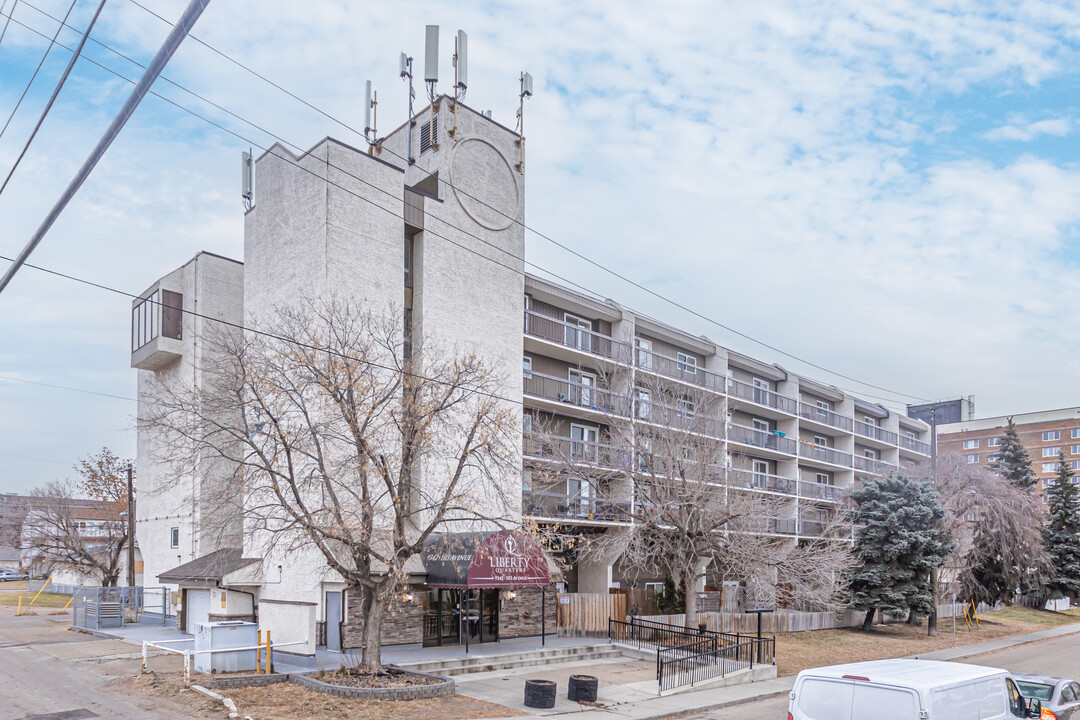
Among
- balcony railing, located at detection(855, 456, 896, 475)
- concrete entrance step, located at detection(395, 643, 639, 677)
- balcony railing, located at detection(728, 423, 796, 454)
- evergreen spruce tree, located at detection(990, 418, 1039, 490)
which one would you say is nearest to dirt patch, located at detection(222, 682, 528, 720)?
concrete entrance step, located at detection(395, 643, 639, 677)

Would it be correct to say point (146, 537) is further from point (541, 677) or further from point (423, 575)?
point (541, 677)

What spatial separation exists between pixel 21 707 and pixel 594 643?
54.7 ft

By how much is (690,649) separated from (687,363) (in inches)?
797

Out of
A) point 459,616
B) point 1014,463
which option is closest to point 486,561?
point 459,616

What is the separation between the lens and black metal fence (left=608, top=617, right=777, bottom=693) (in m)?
22.7

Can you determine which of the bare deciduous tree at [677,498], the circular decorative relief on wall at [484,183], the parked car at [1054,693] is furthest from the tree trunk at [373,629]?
the circular decorative relief on wall at [484,183]

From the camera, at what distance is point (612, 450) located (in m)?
32.2

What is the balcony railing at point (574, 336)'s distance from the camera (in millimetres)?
33312

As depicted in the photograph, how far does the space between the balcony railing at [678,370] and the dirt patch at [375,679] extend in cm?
1850

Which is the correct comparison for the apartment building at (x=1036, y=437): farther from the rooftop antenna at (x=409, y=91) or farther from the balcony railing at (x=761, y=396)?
the rooftop antenna at (x=409, y=91)

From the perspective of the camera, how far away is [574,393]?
116 feet

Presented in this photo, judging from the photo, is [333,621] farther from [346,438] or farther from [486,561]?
[346,438]

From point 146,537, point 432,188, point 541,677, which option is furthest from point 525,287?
point 146,537

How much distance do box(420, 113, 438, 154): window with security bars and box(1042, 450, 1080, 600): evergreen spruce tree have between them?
47.6 meters
